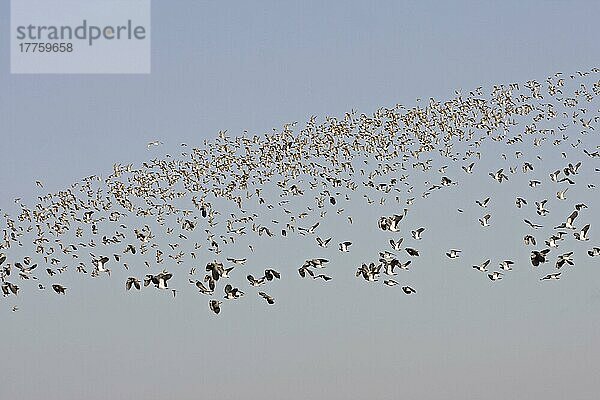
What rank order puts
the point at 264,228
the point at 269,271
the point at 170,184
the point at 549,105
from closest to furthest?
the point at 269,271 → the point at 264,228 → the point at 549,105 → the point at 170,184

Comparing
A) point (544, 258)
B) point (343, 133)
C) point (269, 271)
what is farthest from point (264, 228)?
point (544, 258)

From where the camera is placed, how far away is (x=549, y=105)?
43531 millimetres

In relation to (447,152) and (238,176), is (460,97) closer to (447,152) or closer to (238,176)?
(447,152)

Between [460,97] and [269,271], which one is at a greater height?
[460,97]

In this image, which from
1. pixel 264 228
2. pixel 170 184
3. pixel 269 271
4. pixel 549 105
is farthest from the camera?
pixel 170 184

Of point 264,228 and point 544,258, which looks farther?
point 264,228

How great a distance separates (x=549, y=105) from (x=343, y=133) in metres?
7.86

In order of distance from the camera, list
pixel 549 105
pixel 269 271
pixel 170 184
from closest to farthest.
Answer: pixel 269 271 → pixel 549 105 → pixel 170 184

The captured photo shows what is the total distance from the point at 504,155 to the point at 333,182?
300 inches

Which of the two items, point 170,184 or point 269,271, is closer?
point 269,271

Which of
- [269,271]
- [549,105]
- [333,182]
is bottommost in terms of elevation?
[269,271]

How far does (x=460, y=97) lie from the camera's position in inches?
1778

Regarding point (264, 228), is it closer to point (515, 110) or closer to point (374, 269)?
point (374, 269)

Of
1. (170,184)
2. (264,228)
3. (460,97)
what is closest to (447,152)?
(460,97)
